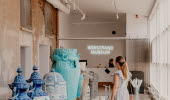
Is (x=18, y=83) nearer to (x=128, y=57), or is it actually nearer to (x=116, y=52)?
(x=128, y=57)

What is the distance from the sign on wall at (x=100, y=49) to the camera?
20391 millimetres

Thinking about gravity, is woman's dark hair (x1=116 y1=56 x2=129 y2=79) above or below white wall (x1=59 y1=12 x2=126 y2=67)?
below

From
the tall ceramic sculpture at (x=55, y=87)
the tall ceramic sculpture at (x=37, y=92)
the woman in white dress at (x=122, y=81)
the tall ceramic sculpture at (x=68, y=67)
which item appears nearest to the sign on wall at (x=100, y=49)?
the woman in white dress at (x=122, y=81)

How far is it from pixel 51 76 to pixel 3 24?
157 inches

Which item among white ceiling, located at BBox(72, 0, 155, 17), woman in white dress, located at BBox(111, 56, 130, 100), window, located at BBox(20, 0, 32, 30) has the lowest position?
woman in white dress, located at BBox(111, 56, 130, 100)

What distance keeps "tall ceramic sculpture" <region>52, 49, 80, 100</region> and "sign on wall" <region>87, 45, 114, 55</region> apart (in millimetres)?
15904

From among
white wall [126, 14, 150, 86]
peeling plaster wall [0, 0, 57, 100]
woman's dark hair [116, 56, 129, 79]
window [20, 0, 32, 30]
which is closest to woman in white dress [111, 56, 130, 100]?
woman's dark hair [116, 56, 129, 79]

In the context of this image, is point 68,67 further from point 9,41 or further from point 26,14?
point 26,14

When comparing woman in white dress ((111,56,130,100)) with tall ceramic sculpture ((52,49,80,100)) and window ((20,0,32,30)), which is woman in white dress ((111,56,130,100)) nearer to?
tall ceramic sculpture ((52,49,80,100))

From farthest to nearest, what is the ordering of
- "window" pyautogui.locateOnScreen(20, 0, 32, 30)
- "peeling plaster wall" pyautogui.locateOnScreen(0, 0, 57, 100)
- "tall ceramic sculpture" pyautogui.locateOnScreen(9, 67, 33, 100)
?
"window" pyautogui.locateOnScreen(20, 0, 32, 30) → "peeling plaster wall" pyautogui.locateOnScreen(0, 0, 57, 100) → "tall ceramic sculpture" pyautogui.locateOnScreen(9, 67, 33, 100)

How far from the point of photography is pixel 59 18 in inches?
614

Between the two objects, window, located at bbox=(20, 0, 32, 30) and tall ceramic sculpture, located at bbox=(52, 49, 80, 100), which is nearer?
tall ceramic sculpture, located at bbox=(52, 49, 80, 100)

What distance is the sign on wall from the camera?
2039 centimetres

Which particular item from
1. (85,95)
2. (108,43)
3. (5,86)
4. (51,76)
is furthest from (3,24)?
(108,43)
